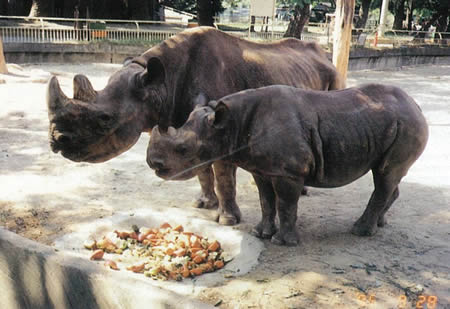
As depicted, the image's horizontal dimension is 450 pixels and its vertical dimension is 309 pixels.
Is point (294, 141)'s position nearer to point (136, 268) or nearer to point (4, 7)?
point (136, 268)

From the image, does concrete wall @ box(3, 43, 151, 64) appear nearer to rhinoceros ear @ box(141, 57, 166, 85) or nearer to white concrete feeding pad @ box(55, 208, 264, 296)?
white concrete feeding pad @ box(55, 208, 264, 296)

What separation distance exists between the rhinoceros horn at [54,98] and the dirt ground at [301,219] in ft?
5.07

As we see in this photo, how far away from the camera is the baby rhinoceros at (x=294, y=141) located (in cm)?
497

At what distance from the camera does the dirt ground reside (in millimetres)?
4508

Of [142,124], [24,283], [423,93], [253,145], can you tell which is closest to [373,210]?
[253,145]

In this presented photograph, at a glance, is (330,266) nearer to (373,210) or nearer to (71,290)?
(373,210)

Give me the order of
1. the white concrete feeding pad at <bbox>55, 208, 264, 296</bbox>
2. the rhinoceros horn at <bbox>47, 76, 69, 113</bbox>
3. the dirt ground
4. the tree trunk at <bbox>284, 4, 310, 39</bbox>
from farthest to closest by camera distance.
A: 1. the tree trunk at <bbox>284, 4, 310, 39</bbox>
2. the rhinoceros horn at <bbox>47, 76, 69, 113</bbox>
3. the white concrete feeding pad at <bbox>55, 208, 264, 296</bbox>
4. the dirt ground

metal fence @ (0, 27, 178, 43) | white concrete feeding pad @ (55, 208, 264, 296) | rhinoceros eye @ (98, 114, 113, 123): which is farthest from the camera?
metal fence @ (0, 27, 178, 43)

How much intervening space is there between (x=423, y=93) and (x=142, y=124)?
1335 cm

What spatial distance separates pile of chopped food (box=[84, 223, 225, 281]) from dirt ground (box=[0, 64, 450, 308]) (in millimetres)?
394

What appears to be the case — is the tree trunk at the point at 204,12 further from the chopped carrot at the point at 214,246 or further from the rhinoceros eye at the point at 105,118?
the chopped carrot at the point at 214,246

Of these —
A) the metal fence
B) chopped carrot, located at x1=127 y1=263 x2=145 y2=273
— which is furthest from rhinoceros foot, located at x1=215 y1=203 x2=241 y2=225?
the metal fence

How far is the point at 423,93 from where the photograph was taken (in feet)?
56.0

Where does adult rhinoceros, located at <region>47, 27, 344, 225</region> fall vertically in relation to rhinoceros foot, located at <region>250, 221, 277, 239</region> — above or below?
above
